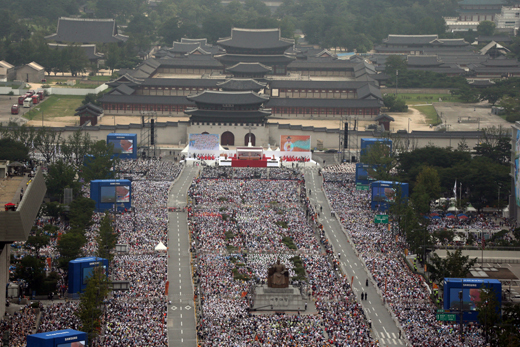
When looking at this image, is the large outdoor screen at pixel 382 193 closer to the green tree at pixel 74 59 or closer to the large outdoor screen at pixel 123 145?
the large outdoor screen at pixel 123 145

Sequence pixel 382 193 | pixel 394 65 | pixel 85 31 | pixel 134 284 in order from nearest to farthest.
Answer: pixel 134 284, pixel 382 193, pixel 394 65, pixel 85 31

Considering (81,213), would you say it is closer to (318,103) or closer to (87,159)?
(87,159)

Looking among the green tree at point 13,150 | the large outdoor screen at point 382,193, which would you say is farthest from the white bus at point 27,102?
the large outdoor screen at point 382,193

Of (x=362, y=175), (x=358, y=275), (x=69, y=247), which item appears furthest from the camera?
(x=362, y=175)

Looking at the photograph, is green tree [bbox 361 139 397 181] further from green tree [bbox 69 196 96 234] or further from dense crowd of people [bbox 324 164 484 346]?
green tree [bbox 69 196 96 234]

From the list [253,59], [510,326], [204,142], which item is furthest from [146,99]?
[510,326]

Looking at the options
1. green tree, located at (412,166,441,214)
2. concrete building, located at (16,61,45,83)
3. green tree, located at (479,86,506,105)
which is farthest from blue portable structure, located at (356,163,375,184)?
concrete building, located at (16,61,45,83)

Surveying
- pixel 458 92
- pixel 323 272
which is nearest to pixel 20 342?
pixel 323 272
